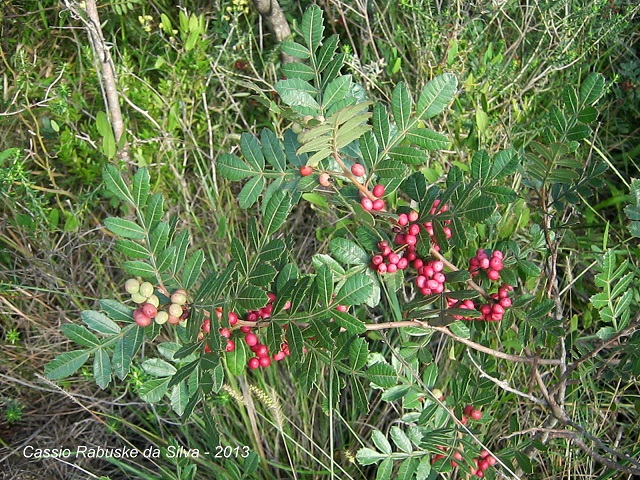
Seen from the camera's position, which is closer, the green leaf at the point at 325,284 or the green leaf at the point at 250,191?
the green leaf at the point at 325,284

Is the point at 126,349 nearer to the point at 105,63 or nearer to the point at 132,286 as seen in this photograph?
the point at 132,286

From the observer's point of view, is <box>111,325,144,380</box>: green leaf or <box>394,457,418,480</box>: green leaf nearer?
<box>111,325,144,380</box>: green leaf

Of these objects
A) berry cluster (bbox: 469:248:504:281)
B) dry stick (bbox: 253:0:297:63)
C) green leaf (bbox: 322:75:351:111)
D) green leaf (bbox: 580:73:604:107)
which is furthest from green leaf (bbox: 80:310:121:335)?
dry stick (bbox: 253:0:297:63)

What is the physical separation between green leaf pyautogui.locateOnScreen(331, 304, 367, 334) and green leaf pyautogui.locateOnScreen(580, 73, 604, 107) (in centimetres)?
58

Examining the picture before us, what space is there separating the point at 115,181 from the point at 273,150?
272 millimetres

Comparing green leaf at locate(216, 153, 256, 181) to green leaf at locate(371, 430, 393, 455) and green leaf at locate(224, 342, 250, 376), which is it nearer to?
green leaf at locate(224, 342, 250, 376)

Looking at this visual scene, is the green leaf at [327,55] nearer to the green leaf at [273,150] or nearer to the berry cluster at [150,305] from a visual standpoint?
the green leaf at [273,150]

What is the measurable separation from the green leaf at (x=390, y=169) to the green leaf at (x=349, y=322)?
24 cm

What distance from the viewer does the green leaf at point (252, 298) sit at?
92 cm

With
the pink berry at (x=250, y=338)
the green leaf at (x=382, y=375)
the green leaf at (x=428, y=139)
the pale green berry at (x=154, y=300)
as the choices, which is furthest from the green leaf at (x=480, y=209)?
the pale green berry at (x=154, y=300)

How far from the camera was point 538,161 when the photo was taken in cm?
116

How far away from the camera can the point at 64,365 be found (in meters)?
0.94

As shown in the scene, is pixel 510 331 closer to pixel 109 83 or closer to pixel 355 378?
pixel 355 378

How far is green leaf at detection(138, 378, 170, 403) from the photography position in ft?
3.49
